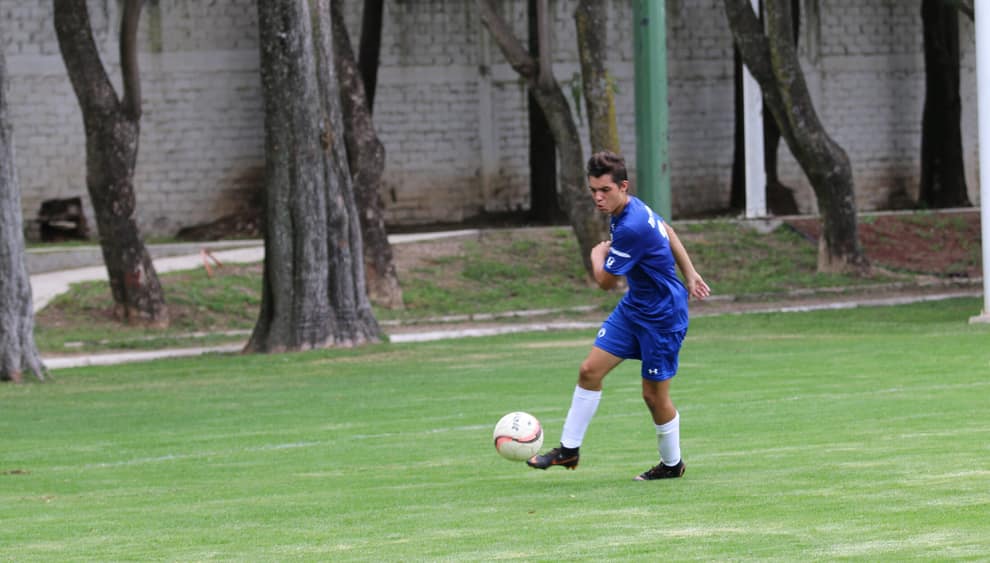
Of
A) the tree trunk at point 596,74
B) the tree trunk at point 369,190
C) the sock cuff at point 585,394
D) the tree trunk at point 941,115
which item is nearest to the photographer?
the sock cuff at point 585,394

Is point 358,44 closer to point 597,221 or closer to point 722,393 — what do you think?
point 597,221

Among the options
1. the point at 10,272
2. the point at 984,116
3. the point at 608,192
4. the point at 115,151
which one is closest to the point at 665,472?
the point at 608,192

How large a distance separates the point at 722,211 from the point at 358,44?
411 inches

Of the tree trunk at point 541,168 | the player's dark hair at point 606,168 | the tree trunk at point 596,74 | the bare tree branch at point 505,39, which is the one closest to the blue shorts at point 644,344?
the player's dark hair at point 606,168

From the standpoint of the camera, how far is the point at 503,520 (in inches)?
358

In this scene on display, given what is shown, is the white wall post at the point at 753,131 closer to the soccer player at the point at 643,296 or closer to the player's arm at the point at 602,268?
the soccer player at the point at 643,296

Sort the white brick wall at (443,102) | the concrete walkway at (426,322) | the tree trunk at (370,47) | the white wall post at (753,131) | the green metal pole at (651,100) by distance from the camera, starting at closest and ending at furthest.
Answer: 1. the green metal pole at (651,100)
2. the concrete walkway at (426,322)
3. the white wall post at (753,131)
4. the white brick wall at (443,102)
5. the tree trunk at (370,47)

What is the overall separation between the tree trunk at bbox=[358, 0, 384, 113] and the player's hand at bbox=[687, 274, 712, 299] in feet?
100

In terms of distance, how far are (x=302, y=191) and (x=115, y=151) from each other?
6421 mm

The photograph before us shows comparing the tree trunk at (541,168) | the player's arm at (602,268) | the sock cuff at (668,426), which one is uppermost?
the player's arm at (602,268)

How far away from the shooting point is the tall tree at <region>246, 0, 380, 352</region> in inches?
971

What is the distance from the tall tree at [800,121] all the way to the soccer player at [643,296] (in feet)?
78.8

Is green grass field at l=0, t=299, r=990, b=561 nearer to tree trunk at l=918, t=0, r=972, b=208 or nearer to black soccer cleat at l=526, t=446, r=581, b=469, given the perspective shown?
black soccer cleat at l=526, t=446, r=581, b=469

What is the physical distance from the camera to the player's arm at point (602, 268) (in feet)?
33.3
